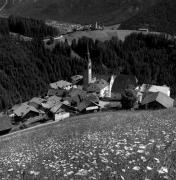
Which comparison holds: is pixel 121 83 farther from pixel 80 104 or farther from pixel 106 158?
pixel 106 158

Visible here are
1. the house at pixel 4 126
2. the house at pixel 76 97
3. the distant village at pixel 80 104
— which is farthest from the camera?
the house at pixel 76 97

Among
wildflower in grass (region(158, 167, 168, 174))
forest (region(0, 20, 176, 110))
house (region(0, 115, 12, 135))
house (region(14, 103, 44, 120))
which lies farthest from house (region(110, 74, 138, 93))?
wildflower in grass (region(158, 167, 168, 174))

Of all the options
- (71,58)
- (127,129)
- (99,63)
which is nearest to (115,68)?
(99,63)

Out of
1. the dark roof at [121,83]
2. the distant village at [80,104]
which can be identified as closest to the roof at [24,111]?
the distant village at [80,104]

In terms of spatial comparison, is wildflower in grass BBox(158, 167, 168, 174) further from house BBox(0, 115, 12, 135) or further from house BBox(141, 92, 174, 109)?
house BBox(0, 115, 12, 135)

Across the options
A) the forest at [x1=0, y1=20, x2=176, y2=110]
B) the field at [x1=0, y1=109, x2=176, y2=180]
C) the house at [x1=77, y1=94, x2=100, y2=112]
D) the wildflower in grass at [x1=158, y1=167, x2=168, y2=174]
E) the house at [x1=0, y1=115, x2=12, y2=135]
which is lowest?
the forest at [x1=0, y1=20, x2=176, y2=110]

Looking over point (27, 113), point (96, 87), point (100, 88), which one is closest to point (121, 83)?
point (100, 88)

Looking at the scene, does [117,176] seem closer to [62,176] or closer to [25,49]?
[62,176]

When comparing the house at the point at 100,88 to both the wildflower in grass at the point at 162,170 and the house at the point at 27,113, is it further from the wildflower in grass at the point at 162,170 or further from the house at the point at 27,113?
the wildflower in grass at the point at 162,170
